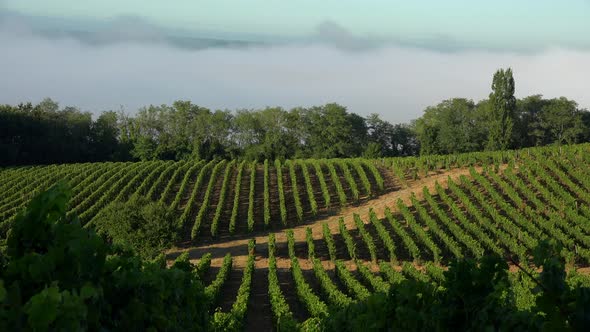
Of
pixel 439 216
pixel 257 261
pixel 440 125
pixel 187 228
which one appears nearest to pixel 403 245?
pixel 439 216

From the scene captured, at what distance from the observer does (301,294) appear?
1758 cm

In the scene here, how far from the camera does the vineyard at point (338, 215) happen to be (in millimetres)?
20562

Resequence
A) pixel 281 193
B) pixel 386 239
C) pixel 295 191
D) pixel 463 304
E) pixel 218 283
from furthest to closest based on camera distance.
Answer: pixel 295 191, pixel 281 193, pixel 386 239, pixel 218 283, pixel 463 304

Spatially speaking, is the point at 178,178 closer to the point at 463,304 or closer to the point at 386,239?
the point at 386,239

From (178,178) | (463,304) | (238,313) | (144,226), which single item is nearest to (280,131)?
(178,178)

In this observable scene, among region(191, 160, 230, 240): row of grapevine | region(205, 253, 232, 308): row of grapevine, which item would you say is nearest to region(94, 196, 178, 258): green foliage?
region(191, 160, 230, 240): row of grapevine

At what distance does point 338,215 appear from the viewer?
34.0 meters

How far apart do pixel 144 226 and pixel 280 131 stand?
44237mm

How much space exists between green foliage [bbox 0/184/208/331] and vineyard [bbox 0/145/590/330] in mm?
9794

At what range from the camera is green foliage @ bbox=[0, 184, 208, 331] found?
2.52 meters

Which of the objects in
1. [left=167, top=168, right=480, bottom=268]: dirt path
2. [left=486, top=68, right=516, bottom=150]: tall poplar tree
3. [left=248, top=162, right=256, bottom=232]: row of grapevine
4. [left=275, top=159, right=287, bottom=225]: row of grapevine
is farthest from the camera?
[left=486, top=68, right=516, bottom=150]: tall poplar tree

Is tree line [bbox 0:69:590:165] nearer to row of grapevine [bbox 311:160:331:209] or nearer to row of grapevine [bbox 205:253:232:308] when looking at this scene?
row of grapevine [bbox 311:160:331:209]

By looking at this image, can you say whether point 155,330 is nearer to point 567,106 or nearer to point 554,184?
point 554,184

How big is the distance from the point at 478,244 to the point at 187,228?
15616mm
